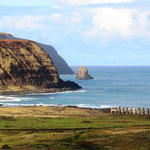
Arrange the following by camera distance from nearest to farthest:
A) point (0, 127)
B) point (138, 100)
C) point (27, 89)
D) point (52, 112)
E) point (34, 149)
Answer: point (34, 149), point (0, 127), point (52, 112), point (138, 100), point (27, 89)

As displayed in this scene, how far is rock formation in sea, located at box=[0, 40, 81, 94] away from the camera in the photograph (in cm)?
15550

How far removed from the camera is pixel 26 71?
162125 mm

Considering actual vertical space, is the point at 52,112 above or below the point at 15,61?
below

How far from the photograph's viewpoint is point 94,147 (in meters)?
42.3

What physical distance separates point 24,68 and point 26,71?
1445 millimetres

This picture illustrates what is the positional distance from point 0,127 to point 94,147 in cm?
2226

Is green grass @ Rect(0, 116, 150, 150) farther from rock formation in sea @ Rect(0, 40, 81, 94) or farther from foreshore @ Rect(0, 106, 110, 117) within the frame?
rock formation in sea @ Rect(0, 40, 81, 94)

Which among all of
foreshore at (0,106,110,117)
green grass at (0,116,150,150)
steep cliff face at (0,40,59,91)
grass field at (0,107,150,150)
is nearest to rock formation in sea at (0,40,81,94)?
steep cliff face at (0,40,59,91)

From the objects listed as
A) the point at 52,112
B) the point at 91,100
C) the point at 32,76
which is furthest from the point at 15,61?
the point at 52,112

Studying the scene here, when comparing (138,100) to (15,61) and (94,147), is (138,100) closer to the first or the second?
(15,61)

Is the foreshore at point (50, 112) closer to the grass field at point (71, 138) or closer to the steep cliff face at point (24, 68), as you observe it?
the grass field at point (71, 138)

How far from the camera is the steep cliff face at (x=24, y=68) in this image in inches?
6166

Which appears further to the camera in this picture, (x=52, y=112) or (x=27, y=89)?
(x=27, y=89)

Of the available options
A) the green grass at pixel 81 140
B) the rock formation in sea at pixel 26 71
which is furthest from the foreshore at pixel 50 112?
the rock formation in sea at pixel 26 71
